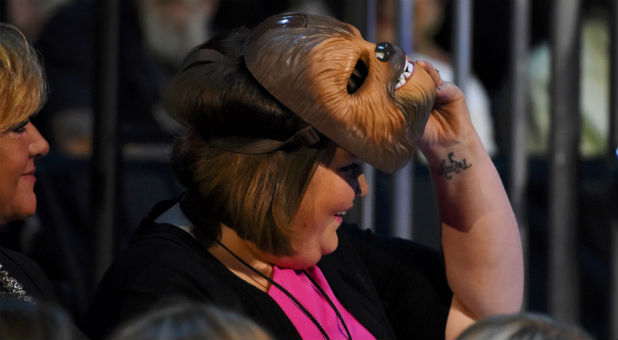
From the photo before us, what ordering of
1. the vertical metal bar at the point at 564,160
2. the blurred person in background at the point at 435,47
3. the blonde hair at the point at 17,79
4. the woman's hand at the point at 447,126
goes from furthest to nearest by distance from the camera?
the blurred person in background at the point at 435,47
the vertical metal bar at the point at 564,160
the woman's hand at the point at 447,126
the blonde hair at the point at 17,79

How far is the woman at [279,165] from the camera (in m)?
1.49

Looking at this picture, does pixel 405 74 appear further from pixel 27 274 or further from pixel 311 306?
pixel 27 274

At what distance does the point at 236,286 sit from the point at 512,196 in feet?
3.27

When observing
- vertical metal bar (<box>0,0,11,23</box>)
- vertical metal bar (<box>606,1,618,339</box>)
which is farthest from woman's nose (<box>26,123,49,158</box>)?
vertical metal bar (<box>606,1,618,339</box>)

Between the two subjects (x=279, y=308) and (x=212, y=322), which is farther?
(x=279, y=308)

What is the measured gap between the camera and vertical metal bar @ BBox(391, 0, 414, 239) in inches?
91.9

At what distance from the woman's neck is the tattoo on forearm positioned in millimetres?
377

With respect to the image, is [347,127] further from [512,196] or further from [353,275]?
[512,196]

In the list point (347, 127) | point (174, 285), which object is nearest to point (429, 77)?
point (347, 127)

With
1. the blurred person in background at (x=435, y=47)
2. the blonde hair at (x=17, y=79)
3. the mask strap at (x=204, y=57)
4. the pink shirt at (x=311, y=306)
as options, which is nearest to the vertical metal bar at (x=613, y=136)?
the blurred person in background at (x=435, y=47)

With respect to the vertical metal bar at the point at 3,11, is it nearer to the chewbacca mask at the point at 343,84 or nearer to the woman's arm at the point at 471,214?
the chewbacca mask at the point at 343,84

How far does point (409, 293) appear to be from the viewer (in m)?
1.84

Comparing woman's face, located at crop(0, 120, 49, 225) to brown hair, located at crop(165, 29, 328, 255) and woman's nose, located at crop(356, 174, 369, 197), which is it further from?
woman's nose, located at crop(356, 174, 369, 197)

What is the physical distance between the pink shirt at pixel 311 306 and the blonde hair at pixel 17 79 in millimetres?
476
